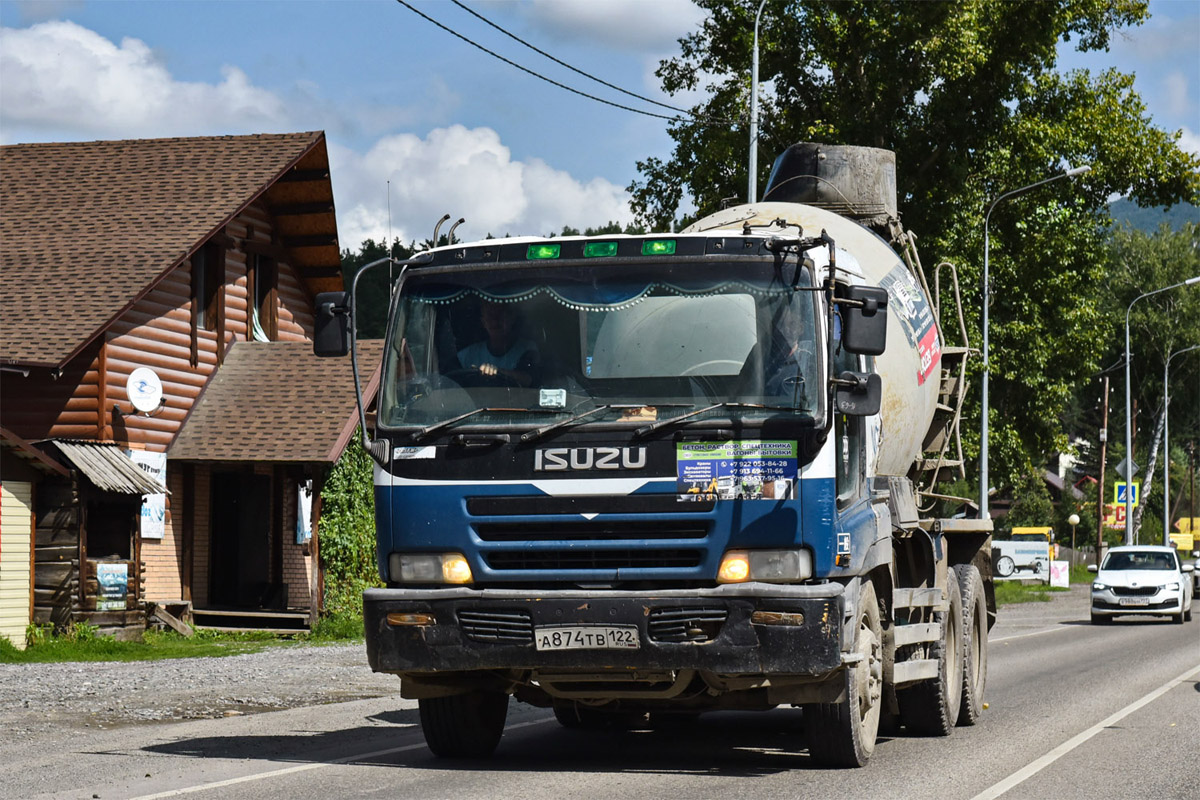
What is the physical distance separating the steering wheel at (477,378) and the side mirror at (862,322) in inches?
74.9

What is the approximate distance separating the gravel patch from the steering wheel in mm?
5181

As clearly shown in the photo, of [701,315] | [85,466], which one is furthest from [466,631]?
[85,466]

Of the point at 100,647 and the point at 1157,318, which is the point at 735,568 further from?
the point at 1157,318

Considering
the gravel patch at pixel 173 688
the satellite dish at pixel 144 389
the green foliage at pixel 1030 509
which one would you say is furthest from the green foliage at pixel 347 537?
the green foliage at pixel 1030 509

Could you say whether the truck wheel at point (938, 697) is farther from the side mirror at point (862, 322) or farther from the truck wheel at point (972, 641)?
the side mirror at point (862, 322)

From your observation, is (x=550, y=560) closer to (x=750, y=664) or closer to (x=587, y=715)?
(x=750, y=664)

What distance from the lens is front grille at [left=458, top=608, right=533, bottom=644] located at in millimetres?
9172

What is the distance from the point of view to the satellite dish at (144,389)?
2366cm

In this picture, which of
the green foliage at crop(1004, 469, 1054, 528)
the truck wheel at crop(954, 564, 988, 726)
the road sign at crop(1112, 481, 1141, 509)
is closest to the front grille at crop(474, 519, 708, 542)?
the truck wheel at crop(954, 564, 988, 726)

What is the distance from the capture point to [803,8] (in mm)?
37031

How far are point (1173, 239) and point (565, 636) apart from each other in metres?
74.1

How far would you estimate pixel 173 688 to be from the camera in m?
16.0

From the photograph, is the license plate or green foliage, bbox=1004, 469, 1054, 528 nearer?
the license plate

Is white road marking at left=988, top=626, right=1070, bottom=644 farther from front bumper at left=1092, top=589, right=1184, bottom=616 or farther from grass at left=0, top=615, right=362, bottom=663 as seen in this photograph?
grass at left=0, top=615, right=362, bottom=663
